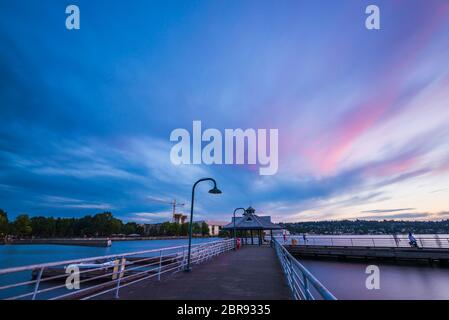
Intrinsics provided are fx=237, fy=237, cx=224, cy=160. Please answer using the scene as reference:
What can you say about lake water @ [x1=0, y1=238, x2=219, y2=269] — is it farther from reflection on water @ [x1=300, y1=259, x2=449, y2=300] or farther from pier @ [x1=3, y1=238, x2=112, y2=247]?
reflection on water @ [x1=300, y1=259, x2=449, y2=300]

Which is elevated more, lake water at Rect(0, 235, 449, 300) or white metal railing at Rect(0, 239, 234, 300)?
white metal railing at Rect(0, 239, 234, 300)

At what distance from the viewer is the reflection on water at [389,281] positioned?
49.1 ft

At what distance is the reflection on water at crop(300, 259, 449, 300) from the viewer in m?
15.0

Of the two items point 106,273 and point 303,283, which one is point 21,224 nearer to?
point 106,273

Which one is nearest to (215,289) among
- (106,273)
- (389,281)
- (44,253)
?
(106,273)

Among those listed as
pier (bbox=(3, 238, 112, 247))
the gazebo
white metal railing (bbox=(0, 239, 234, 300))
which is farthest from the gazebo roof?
pier (bbox=(3, 238, 112, 247))

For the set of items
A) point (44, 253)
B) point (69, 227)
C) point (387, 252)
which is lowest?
point (44, 253)

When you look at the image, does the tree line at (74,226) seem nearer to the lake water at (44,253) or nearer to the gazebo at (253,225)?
the lake water at (44,253)

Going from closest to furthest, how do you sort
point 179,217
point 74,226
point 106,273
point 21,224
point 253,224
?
point 106,273 < point 253,224 < point 21,224 < point 74,226 < point 179,217

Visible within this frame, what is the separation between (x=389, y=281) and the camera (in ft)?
59.6

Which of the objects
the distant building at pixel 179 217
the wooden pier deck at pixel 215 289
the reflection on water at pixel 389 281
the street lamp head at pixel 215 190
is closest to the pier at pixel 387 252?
the reflection on water at pixel 389 281
